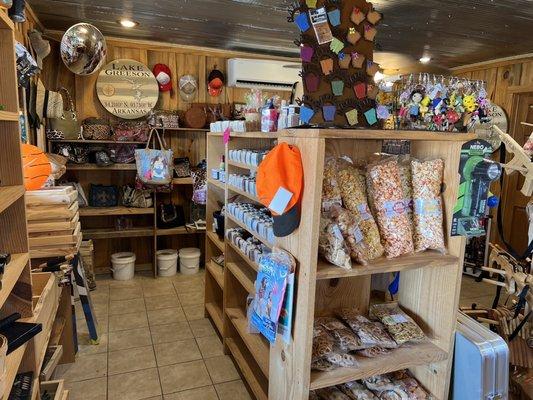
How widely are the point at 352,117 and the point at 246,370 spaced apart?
5.62 feet

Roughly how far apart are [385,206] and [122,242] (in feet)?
12.7

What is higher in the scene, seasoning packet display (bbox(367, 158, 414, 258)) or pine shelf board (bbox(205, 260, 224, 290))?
seasoning packet display (bbox(367, 158, 414, 258))

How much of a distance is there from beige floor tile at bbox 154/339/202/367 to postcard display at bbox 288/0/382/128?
2.11m

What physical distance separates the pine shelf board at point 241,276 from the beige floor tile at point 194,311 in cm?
98

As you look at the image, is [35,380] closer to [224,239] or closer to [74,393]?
[74,393]

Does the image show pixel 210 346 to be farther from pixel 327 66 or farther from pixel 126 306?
pixel 327 66

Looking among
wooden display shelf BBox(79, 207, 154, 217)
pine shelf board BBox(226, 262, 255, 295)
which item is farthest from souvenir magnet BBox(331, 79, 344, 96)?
wooden display shelf BBox(79, 207, 154, 217)

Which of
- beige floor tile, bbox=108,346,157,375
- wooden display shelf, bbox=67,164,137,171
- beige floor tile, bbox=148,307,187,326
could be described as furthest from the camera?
wooden display shelf, bbox=67,164,137,171

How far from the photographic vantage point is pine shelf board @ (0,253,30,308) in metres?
1.05

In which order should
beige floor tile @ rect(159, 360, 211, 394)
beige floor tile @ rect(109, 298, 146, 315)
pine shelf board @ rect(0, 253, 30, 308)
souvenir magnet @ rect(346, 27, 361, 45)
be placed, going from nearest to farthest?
pine shelf board @ rect(0, 253, 30, 308)
souvenir magnet @ rect(346, 27, 361, 45)
beige floor tile @ rect(159, 360, 211, 394)
beige floor tile @ rect(109, 298, 146, 315)

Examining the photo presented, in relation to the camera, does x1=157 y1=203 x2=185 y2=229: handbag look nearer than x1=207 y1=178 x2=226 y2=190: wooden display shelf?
No

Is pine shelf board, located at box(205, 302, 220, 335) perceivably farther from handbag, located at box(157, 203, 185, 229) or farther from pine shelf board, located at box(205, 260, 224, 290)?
handbag, located at box(157, 203, 185, 229)

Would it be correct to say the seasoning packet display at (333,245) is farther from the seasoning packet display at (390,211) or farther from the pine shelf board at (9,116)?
the pine shelf board at (9,116)

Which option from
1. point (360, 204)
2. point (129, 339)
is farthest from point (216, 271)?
point (360, 204)
